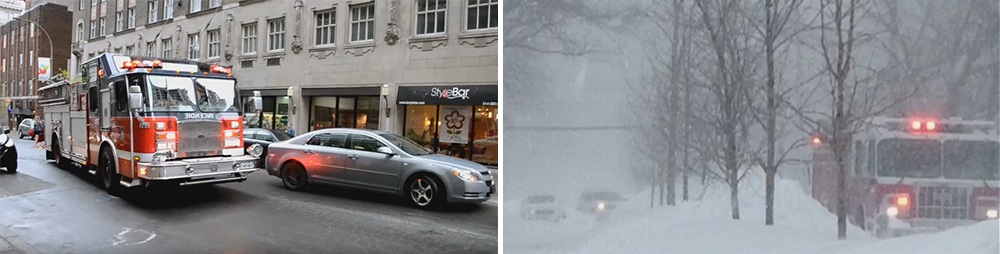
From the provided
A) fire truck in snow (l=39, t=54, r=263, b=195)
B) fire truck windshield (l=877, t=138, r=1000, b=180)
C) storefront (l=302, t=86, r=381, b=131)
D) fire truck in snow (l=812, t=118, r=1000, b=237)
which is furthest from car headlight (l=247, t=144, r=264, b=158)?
fire truck windshield (l=877, t=138, r=1000, b=180)

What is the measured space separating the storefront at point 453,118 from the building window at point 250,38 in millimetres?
579

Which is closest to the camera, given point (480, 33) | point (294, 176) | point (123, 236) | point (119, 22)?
point (123, 236)

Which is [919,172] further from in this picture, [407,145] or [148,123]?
[148,123]

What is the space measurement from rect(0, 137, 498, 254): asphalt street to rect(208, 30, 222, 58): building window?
490 mm

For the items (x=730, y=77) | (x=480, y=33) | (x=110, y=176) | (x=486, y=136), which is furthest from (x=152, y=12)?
(x=730, y=77)

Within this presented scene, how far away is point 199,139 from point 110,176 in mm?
383

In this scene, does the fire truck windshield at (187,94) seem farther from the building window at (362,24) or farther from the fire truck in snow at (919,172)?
the fire truck in snow at (919,172)

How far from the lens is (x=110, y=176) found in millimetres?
1854

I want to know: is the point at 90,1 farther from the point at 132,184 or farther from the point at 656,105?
the point at 656,105

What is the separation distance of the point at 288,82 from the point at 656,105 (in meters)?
1.39

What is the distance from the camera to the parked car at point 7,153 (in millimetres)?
1910

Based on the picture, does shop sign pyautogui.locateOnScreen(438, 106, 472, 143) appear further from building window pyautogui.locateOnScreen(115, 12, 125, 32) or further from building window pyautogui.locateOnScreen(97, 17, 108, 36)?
building window pyautogui.locateOnScreen(97, 17, 108, 36)

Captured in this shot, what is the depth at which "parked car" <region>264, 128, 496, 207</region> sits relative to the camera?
1.86m

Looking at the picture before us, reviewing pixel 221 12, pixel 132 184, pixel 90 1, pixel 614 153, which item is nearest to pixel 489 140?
pixel 614 153
